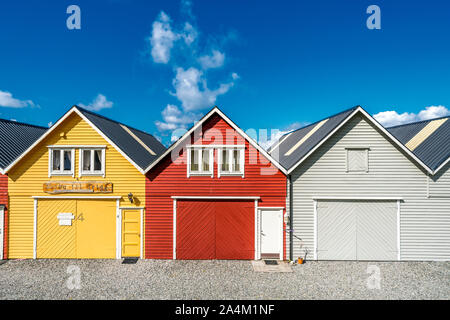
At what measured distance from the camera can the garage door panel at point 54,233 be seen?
40.9 ft

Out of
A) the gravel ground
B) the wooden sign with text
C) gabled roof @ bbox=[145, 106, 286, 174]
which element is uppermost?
gabled roof @ bbox=[145, 106, 286, 174]

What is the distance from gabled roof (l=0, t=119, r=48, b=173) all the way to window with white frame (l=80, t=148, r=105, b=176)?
408cm

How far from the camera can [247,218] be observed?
12500 mm

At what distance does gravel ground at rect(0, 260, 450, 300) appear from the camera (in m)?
8.88

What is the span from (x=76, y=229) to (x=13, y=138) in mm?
7957

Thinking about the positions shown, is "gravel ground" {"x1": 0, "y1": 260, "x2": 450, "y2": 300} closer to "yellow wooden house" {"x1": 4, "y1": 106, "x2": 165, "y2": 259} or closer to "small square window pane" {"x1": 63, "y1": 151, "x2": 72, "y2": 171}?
"yellow wooden house" {"x1": 4, "y1": 106, "x2": 165, "y2": 259}

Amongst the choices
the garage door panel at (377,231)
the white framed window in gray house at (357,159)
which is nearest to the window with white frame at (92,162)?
the white framed window in gray house at (357,159)

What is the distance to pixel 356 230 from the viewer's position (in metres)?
12.4

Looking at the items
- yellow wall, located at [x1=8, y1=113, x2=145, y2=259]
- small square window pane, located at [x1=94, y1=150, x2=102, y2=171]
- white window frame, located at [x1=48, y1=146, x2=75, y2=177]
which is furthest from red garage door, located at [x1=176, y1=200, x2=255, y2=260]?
white window frame, located at [x1=48, y1=146, x2=75, y2=177]

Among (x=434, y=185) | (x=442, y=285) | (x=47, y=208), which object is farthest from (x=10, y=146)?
(x=434, y=185)

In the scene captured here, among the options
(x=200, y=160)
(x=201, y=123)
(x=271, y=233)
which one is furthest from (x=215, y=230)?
(x=201, y=123)

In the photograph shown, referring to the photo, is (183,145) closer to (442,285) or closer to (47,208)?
(47,208)

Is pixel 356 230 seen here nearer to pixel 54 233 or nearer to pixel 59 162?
pixel 54 233
